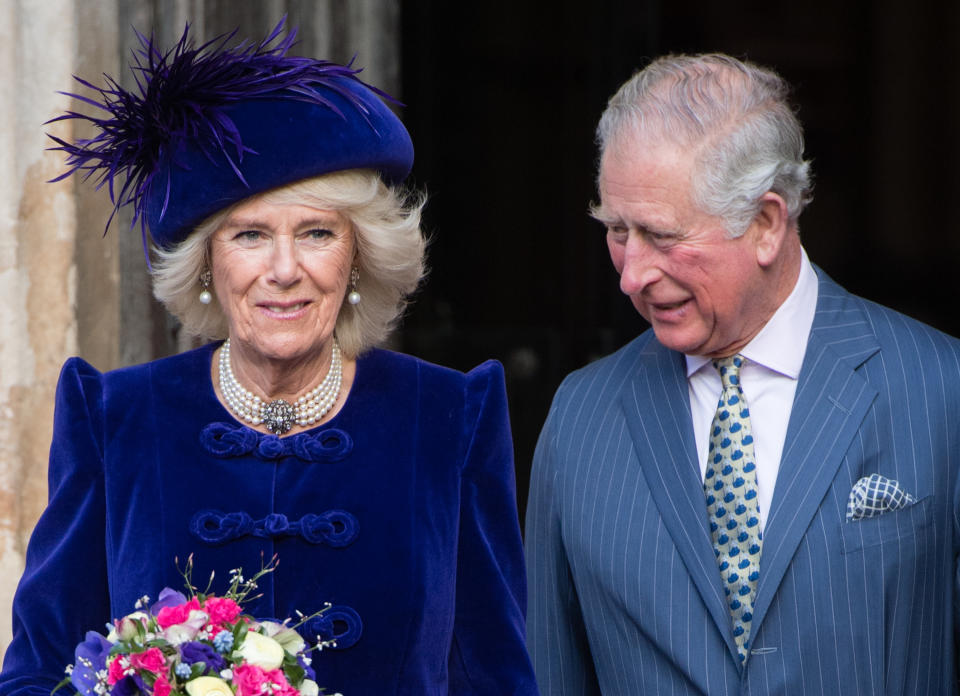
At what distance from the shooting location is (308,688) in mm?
2102

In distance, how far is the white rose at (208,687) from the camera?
1.95 meters

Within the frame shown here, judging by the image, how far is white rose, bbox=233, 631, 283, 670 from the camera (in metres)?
2.01

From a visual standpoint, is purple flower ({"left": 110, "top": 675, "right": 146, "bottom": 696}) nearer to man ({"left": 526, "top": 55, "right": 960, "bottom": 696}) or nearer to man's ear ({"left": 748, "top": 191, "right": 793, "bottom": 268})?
man ({"left": 526, "top": 55, "right": 960, "bottom": 696})

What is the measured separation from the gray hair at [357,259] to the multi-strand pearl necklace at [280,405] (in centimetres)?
9

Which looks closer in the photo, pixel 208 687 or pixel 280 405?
pixel 208 687

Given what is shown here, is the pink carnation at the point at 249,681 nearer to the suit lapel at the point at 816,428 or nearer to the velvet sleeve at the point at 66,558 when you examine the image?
the velvet sleeve at the point at 66,558

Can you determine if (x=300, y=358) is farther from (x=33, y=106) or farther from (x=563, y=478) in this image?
(x=33, y=106)

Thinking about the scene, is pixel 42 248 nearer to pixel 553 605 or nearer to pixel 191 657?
pixel 553 605

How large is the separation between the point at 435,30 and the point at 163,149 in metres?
2.81

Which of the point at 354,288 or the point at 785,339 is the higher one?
the point at 354,288

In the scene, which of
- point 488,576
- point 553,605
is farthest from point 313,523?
point 553,605

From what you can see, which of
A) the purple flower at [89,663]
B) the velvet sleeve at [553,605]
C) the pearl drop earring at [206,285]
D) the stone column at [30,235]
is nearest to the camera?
the purple flower at [89,663]

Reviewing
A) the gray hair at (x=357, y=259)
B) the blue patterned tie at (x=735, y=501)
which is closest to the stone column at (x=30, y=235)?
the gray hair at (x=357, y=259)

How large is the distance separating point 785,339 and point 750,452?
217 millimetres
